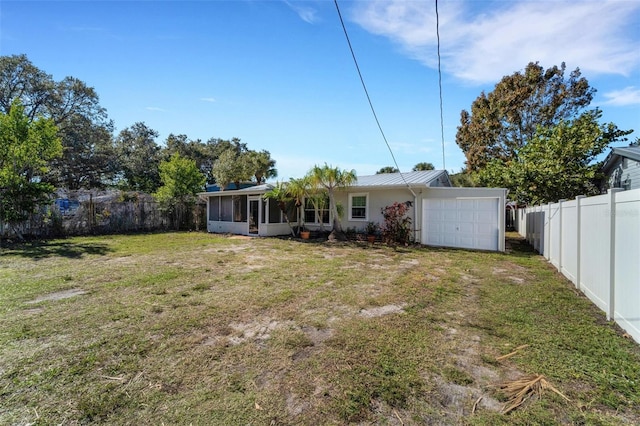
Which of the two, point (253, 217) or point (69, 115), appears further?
point (69, 115)

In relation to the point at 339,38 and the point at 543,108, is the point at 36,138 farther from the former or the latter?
the point at 543,108

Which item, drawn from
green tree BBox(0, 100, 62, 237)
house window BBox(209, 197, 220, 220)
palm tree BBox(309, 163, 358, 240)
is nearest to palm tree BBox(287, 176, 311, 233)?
palm tree BBox(309, 163, 358, 240)

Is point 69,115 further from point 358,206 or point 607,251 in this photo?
point 607,251

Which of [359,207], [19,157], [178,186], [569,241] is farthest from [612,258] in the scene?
[178,186]

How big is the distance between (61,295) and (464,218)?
1152cm

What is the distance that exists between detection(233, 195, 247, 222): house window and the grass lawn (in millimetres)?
9622

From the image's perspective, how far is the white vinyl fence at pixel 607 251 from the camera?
11.0ft

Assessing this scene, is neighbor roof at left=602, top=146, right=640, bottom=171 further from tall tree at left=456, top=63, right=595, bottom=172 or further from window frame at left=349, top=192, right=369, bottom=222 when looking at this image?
window frame at left=349, top=192, right=369, bottom=222

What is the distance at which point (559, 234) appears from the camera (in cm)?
712

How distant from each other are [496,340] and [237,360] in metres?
2.87

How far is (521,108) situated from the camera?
20.9 m

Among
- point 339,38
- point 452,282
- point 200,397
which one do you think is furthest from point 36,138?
point 452,282

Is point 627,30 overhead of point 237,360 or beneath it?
overhead

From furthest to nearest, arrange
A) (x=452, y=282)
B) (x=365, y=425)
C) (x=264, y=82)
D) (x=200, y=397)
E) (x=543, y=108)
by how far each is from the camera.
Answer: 1. (x=543, y=108)
2. (x=264, y=82)
3. (x=452, y=282)
4. (x=200, y=397)
5. (x=365, y=425)
